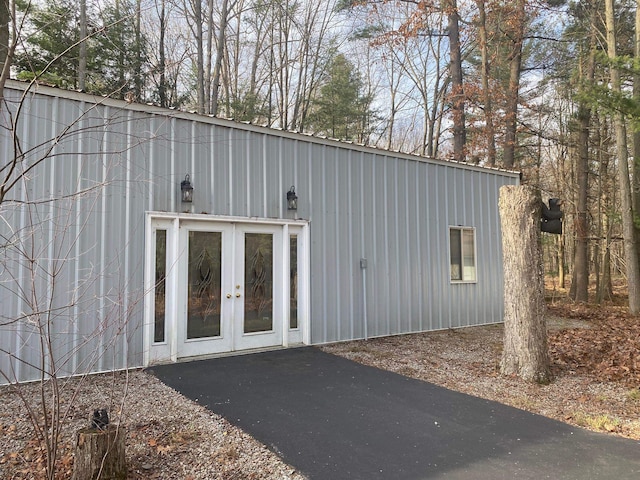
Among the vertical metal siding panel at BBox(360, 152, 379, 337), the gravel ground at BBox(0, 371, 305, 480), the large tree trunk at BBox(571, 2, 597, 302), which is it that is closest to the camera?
the gravel ground at BBox(0, 371, 305, 480)

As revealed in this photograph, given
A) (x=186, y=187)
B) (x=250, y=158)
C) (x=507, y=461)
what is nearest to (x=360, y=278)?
(x=250, y=158)

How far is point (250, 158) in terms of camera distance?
6520 mm

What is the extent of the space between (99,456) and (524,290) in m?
4.64

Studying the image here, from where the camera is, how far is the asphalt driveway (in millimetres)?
2932

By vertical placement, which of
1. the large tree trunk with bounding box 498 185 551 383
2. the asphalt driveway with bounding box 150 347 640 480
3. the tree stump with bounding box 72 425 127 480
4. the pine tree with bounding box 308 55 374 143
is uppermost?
the pine tree with bounding box 308 55 374 143

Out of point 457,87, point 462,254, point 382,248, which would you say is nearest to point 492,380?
point 382,248

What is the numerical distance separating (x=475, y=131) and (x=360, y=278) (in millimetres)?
11058

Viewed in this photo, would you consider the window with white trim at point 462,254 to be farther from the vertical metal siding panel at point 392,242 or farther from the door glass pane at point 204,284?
the door glass pane at point 204,284

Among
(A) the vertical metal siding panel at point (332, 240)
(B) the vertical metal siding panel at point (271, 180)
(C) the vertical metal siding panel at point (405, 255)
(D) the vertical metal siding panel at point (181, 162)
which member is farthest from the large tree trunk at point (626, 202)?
(D) the vertical metal siding panel at point (181, 162)

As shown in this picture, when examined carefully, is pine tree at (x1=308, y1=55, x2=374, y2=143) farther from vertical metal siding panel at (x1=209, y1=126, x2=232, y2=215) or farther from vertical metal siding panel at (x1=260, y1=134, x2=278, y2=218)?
vertical metal siding panel at (x1=209, y1=126, x2=232, y2=215)

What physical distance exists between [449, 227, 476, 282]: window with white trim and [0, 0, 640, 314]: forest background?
4965 mm

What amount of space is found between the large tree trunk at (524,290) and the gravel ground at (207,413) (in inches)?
9.4

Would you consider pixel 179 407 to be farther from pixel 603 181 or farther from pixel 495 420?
pixel 603 181

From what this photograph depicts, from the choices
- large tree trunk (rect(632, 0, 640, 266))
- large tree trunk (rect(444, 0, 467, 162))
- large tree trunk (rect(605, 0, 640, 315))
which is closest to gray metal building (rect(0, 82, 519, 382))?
large tree trunk (rect(605, 0, 640, 315))
